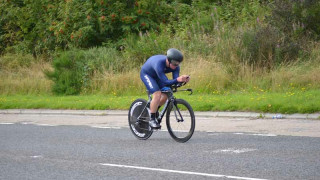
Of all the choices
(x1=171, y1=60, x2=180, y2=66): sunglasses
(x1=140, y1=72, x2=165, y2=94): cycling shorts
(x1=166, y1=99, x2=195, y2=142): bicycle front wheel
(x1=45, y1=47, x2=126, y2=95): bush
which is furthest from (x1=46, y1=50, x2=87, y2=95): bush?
(x1=171, y1=60, x2=180, y2=66): sunglasses

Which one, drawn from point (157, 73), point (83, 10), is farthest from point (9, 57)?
point (157, 73)

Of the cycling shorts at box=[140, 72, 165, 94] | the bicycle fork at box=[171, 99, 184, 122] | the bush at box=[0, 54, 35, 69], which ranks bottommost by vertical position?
the bush at box=[0, 54, 35, 69]

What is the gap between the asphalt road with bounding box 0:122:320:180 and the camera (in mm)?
8219

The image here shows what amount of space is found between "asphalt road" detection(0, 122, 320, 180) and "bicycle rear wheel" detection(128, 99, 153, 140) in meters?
0.15

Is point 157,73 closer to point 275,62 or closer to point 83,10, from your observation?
point 275,62

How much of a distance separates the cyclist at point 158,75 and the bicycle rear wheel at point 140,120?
30cm

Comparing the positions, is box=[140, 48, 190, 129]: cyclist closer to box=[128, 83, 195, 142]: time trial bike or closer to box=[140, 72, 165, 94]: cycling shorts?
box=[140, 72, 165, 94]: cycling shorts

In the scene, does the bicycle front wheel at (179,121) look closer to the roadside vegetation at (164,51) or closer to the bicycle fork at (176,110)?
the bicycle fork at (176,110)

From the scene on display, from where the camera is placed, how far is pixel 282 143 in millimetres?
10445

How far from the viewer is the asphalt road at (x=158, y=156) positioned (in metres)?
8.22

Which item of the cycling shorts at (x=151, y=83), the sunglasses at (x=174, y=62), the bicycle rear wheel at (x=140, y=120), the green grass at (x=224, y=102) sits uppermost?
the sunglasses at (x=174, y=62)

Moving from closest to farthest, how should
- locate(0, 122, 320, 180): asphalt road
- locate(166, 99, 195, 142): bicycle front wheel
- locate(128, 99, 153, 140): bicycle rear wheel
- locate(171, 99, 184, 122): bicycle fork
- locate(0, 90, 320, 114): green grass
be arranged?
locate(0, 122, 320, 180): asphalt road, locate(166, 99, 195, 142): bicycle front wheel, locate(171, 99, 184, 122): bicycle fork, locate(128, 99, 153, 140): bicycle rear wheel, locate(0, 90, 320, 114): green grass

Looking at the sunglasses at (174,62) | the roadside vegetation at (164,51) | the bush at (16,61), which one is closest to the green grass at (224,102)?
the roadside vegetation at (164,51)

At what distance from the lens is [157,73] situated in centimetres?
1080
